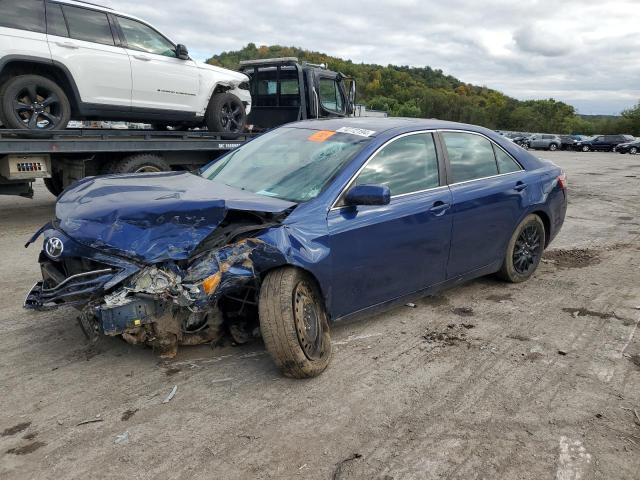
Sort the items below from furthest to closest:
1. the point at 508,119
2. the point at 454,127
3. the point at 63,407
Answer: the point at 508,119 < the point at 454,127 < the point at 63,407

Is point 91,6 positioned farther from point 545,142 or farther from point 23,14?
point 545,142

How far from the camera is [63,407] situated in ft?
9.59

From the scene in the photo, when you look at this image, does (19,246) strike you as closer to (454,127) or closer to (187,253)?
(187,253)

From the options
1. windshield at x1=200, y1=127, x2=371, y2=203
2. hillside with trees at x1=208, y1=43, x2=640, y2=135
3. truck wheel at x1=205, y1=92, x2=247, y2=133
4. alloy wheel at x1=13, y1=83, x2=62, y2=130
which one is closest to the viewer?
windshield at x1=200, y1=127, x2=371, y2=203

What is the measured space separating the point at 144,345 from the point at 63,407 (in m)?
0.77

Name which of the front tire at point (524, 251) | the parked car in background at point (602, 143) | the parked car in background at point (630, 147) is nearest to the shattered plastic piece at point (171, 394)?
the front tire at point (524, 251)

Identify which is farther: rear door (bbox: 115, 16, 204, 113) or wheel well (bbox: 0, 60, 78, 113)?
rear door (bbox: 115, 16, 204, 113)

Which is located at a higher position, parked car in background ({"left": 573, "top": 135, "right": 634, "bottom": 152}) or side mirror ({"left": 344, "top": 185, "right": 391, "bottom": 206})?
parked car in background ({"left": 573, "top": 135, "right": 634, "bottom": 152})

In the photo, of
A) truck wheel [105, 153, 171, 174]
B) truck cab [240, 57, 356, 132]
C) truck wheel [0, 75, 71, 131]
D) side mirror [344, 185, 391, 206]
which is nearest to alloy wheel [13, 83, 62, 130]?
truck wheel [0, 75, 71, 131]

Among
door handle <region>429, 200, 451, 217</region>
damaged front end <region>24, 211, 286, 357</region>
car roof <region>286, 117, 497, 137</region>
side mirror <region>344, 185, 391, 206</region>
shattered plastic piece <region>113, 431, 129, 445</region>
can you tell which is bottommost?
shattered plastic piece <region>113, 431, 129, 445</region>

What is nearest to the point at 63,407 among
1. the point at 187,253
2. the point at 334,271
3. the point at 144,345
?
the point at 144,345

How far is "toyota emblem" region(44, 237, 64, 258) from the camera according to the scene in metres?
3.20

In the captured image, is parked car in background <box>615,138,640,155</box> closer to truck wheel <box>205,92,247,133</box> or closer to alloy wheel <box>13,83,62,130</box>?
truck wheel <box>205,92,247,133</box>

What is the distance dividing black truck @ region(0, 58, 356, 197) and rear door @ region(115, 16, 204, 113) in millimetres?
469
